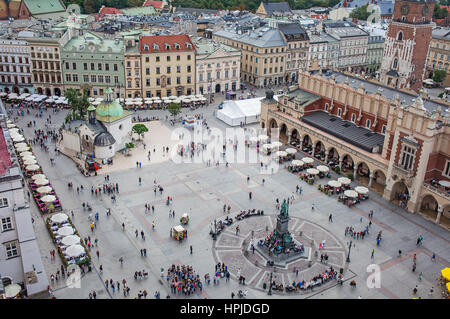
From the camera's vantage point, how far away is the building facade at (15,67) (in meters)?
112

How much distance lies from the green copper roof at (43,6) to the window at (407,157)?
152569 mm

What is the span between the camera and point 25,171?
7344 centimetres

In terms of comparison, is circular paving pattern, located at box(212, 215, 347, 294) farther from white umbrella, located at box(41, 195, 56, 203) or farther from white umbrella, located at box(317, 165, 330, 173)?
white umbrella, located at box(41, 195, 56, 203)

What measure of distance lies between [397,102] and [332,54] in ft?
248

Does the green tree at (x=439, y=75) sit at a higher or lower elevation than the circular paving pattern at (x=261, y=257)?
higher

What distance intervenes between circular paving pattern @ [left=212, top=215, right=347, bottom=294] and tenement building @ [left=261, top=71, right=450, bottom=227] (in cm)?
1600

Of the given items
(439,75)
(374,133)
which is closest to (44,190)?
(374,133)

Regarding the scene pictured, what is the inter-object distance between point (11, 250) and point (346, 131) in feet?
188

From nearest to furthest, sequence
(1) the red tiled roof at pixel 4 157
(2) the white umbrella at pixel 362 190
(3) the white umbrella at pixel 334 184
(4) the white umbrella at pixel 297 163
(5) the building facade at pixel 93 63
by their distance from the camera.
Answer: (1) the red tiled roof at pixel 4 157 → (2) the white umbrella at pixel 362 190 → (3) the white umbrella at pixel 334 184 → (4) the white umbrella at pixel 297 163 → (5) the building facade at pixel 93 63

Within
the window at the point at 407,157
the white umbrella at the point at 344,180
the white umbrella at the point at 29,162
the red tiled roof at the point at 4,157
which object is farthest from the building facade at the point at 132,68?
the window at the point at 407,157

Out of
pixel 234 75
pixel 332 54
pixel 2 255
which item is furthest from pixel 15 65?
pixel 332 54

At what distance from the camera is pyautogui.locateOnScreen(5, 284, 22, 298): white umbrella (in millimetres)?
44062

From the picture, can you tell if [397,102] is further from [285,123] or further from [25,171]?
[25,171]

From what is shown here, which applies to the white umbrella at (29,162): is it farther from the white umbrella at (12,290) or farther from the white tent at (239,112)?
the white tent at (239,112)
